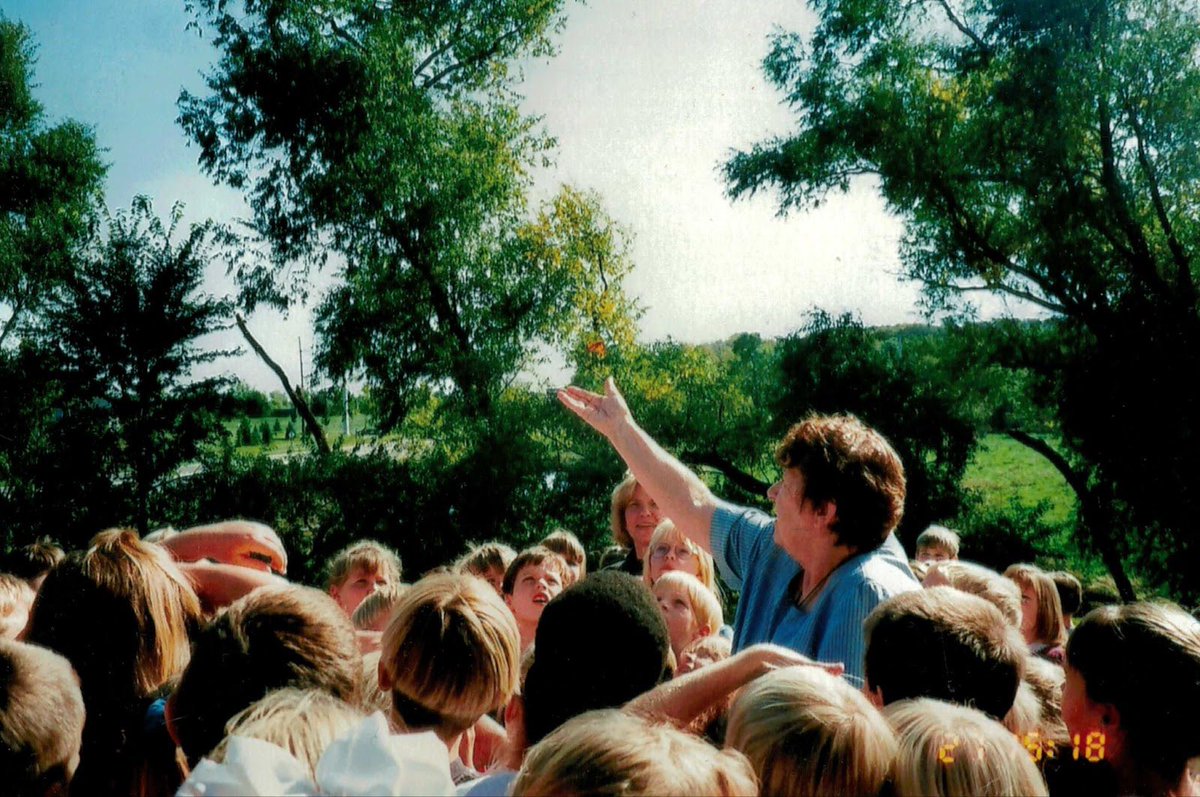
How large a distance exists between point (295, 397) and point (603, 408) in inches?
459

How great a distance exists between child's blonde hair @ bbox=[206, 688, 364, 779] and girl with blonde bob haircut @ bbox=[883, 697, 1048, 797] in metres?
0.84

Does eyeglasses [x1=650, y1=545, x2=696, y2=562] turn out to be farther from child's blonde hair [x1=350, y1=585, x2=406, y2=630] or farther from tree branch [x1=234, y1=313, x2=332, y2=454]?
tree branch [x1=234, y1=313, x2=332, y2=454]

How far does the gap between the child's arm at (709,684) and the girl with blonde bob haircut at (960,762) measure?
29 centimetres

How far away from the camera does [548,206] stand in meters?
13.9

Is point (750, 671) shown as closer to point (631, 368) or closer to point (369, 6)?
point (631, 368)

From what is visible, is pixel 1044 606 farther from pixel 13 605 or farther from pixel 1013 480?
pixel 1013 480

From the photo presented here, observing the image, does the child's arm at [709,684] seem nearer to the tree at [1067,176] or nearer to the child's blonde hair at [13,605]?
the child's blonde hair at [13,605]

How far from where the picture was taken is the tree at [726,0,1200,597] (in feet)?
33.3

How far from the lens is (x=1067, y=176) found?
10.6 metres

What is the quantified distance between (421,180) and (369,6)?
2.72 meters

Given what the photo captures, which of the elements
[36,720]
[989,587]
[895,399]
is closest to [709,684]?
[36,720]

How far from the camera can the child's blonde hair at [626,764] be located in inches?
45.8

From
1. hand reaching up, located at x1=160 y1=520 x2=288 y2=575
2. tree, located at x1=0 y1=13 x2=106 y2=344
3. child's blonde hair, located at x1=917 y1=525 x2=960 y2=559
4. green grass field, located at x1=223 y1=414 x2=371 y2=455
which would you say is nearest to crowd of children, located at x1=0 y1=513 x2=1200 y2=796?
hand reaching up, located at x1=160 y1=520 x2=288 y2=575

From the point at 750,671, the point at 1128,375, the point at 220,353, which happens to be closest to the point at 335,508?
the point at 220,353
